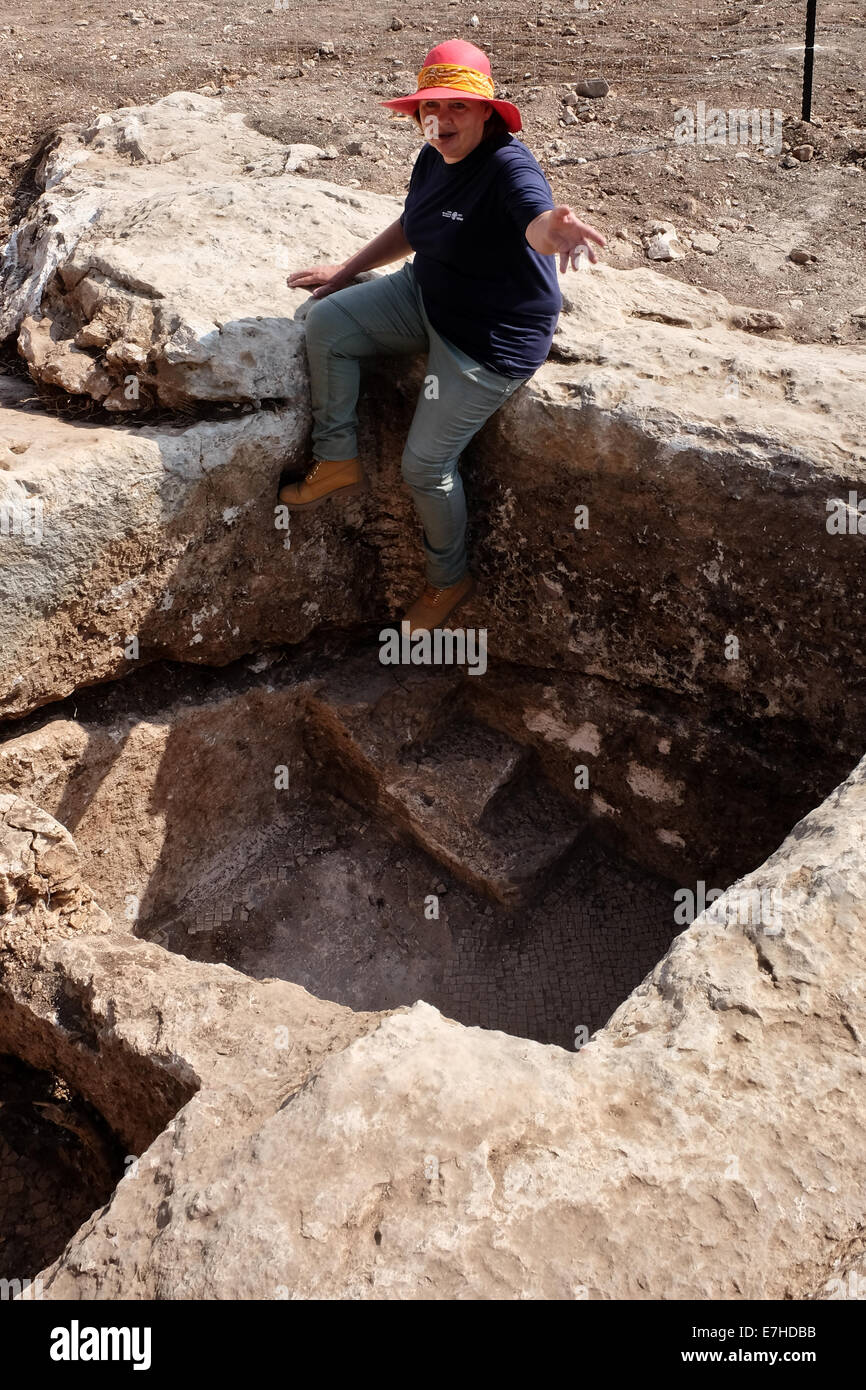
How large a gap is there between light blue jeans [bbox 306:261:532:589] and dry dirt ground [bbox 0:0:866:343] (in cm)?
167

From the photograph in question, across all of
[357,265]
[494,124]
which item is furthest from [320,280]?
[494,124]

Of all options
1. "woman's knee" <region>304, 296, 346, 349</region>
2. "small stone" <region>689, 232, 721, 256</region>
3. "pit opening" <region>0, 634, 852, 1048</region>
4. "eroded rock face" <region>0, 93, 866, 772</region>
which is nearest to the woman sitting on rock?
"woman's knee" <region>304, 296, 346, 349</region>

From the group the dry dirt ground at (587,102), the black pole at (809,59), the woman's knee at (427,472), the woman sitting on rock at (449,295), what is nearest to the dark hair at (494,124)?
the woman sitting on rock at (449,295)

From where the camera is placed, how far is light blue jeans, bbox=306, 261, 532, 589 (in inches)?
139

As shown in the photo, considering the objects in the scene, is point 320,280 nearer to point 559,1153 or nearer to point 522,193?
point 522,193

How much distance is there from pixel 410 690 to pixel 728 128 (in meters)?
3.55

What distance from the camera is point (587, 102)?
5973 mm

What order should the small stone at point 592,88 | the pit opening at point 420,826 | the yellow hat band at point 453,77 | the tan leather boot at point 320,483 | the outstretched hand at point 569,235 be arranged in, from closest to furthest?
the outstretched hand at point 569,235 < the yellow hat band at point 453,77 < the tan leather boot at point 320,483 < the pit opening at point 420,826 < the small stone at point 592,88

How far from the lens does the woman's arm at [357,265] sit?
369 cm

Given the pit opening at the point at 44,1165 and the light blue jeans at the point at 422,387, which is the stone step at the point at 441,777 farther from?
the pit opening at the point at 44,1165

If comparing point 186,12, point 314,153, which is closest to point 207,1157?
point 314,153

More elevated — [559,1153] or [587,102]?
[587,102]

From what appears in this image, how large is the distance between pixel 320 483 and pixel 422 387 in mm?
455

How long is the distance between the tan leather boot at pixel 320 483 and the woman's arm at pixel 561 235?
100 centimetres
